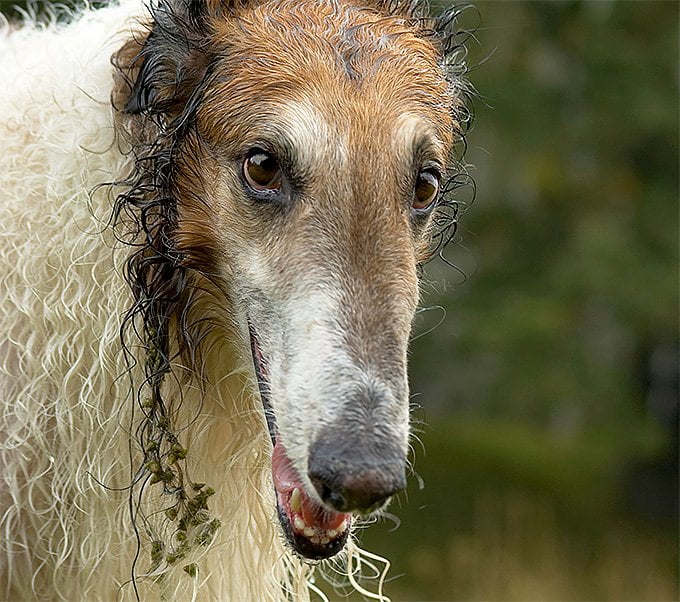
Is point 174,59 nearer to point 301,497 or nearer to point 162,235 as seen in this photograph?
point 162,235

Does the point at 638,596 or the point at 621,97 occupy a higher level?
the point at 621,97

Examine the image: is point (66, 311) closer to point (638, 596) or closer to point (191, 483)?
point (191, 483)

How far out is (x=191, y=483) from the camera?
3.29 m

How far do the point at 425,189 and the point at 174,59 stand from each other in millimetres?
815

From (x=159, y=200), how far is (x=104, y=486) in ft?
3.01

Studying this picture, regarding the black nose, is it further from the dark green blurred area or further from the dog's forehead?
the dark green blurred area

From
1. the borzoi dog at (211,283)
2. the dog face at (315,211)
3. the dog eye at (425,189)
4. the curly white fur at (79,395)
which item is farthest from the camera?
the curly white fur at (79,395)

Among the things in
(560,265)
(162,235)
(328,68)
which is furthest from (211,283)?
(560,265)

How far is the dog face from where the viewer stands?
2600mm

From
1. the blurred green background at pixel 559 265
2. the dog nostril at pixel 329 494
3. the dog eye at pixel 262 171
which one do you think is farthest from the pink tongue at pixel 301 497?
the blurred green background at pixel 559 265

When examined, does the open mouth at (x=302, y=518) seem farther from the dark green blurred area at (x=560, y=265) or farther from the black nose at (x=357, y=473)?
the dark green blurred area at (x=560, y=265)

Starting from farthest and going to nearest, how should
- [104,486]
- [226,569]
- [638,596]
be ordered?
[638,596]
[226,569]
[104,486]

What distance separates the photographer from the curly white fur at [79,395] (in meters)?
3.26

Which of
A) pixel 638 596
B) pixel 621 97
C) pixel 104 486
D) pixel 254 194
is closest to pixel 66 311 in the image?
pixel 104 486
